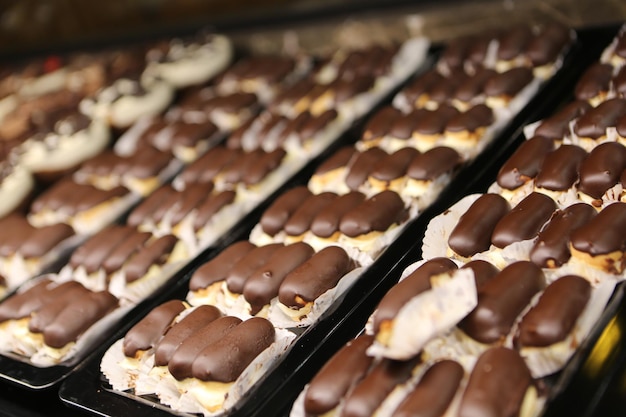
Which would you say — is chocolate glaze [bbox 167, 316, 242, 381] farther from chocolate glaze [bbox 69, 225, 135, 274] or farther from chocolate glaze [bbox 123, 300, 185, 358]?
chocolate glaze [bbox 69, 225, 135, 274]

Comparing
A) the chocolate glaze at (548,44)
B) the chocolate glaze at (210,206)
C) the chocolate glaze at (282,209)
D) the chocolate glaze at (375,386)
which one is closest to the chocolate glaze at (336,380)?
the chocolate glaze at (375,386)

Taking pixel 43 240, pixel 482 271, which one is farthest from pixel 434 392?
pixel 43 240

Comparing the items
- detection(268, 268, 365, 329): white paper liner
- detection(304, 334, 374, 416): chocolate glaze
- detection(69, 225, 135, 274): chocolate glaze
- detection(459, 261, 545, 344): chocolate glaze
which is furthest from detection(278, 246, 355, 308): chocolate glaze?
detection(69, 225, 135, 274): chocolate glaze

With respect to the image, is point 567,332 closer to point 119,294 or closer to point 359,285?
point 359,285

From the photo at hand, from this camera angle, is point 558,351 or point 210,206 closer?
point 558,351

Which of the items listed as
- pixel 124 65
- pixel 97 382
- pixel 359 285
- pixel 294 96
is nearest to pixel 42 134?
pixel 124 65

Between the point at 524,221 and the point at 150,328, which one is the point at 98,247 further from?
the point at 524,221
